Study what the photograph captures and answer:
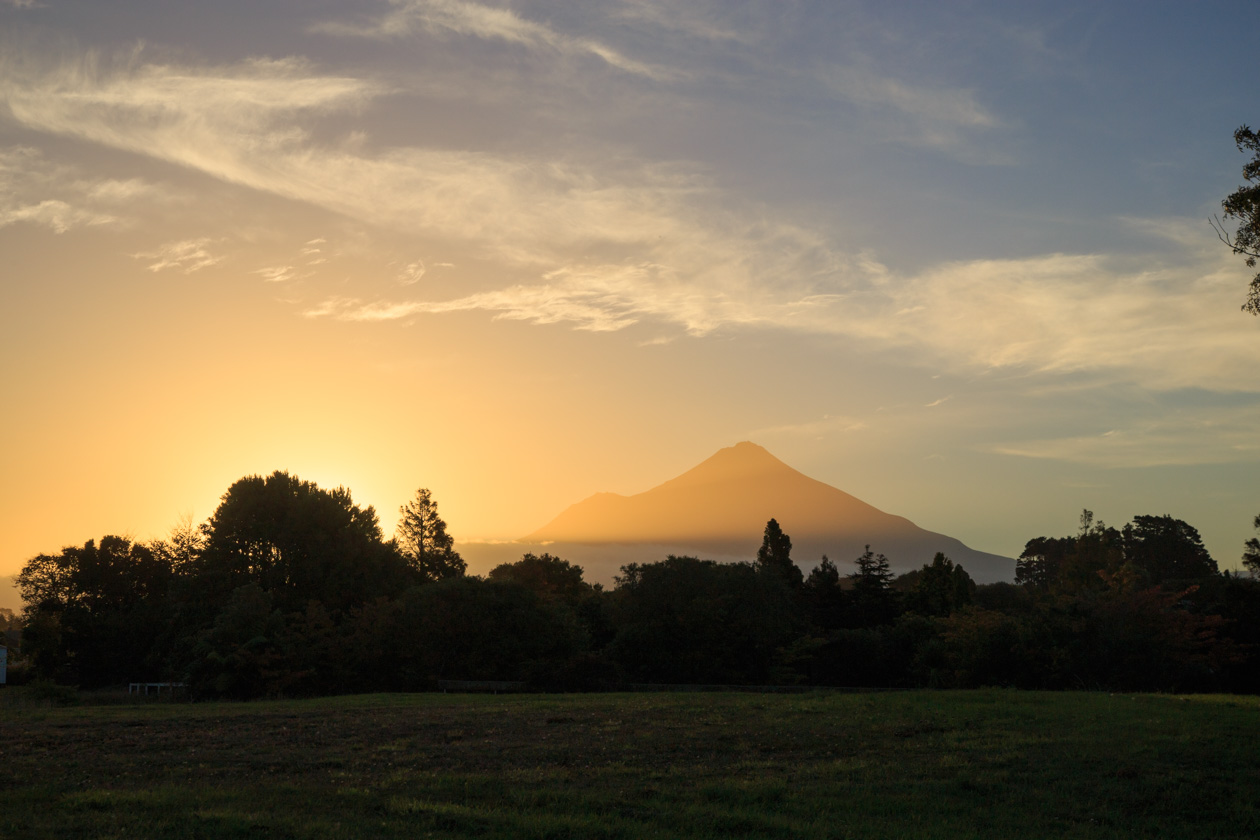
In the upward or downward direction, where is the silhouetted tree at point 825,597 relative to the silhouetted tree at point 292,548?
downward

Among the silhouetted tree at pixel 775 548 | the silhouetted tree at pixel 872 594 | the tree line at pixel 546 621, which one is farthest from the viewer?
the silhouetted tree at pixel 775 548

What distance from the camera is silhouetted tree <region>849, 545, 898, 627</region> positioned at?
59.5 meters

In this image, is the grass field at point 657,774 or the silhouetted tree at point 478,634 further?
the silhouetted tree at point 478,634

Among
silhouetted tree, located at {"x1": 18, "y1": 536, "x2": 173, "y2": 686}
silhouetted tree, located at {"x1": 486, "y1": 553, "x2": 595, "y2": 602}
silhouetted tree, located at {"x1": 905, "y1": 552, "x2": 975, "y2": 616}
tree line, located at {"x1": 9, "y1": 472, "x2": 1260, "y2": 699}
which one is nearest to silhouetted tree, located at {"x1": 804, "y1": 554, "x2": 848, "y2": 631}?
tree line, located at {"x1": 9, "y1": 472, "x2": 1260, "y2": 699}

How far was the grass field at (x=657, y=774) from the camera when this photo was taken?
9492mm

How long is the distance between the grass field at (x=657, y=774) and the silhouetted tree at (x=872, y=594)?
39.7 metres

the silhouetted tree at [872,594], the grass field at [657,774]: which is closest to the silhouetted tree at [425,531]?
the silhouetted tree at [872,594]

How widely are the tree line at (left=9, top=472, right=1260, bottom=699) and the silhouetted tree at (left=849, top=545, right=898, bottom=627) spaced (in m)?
0.14

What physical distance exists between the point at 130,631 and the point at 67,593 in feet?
20.5

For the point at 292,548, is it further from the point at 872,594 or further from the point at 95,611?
the point at 872,594

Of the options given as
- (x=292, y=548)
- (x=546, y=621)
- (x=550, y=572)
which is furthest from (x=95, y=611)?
(x=546, y=621)

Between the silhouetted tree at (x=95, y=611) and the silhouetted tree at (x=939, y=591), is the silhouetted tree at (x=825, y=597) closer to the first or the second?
the silhouetted tree at (x=939, y=591)

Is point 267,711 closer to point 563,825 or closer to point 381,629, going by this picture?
point 381,629

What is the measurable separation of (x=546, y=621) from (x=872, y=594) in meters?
30.4
